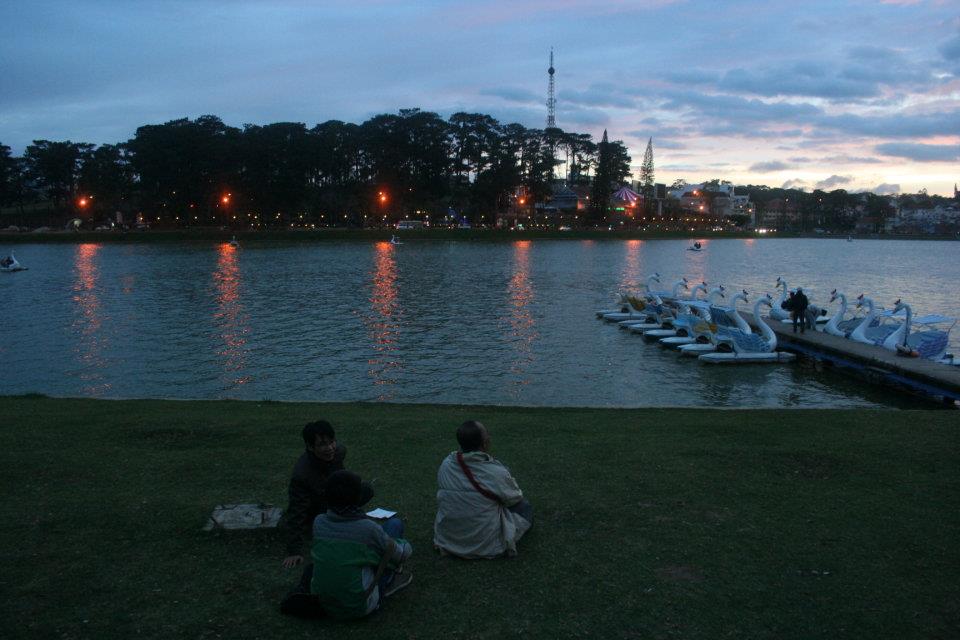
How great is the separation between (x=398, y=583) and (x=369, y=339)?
22.7m

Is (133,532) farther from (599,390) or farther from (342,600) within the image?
(599,390)

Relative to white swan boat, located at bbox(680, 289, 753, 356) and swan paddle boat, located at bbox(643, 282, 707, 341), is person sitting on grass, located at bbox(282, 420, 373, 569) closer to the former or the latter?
white swan boat, located at bbox(680, 289, 753, 356)

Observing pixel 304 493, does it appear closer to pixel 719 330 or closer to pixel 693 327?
pixel 719 330

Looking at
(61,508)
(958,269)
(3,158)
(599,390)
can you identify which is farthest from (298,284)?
(3,158)

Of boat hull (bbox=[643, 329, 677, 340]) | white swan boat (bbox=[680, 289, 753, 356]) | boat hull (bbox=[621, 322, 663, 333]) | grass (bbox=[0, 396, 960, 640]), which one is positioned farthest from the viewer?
boat hull (bbox=[621, 322, 663, 333])

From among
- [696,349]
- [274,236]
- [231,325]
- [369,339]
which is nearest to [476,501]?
[696,349]

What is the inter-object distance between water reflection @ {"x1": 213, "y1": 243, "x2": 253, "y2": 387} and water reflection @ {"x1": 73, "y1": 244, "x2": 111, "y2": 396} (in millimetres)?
3787

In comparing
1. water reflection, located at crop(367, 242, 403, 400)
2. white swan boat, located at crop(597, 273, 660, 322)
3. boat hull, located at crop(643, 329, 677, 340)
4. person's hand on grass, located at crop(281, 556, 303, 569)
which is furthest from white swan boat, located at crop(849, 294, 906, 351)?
person's hand on grass, located at crop(281, 556, 303, 569)

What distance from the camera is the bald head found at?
6.36 meters

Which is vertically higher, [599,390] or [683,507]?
[683,507]

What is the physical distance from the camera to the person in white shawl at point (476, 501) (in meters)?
6.36

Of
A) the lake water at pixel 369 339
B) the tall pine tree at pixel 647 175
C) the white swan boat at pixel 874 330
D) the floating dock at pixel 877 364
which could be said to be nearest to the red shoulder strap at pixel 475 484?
the lake water at pixel 369 339

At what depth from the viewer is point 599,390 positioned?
65.1 feet

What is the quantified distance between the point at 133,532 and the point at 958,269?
102791 millimetres
